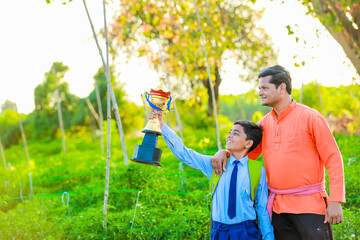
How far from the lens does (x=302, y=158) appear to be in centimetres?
237

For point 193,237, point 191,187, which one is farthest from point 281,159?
point 191,187

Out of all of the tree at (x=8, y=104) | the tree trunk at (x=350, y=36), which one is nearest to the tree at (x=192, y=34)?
the tree trunk at (x=350, y=36)

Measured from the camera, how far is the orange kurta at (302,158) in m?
2.29

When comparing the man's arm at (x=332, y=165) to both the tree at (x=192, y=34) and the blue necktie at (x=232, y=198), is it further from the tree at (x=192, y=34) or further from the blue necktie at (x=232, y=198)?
the tree at (x=192, y=34)

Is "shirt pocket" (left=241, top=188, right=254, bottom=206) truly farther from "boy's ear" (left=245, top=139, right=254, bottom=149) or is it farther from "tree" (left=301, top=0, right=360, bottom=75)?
"tree" (left=301, top=0, right=360, bottom=75)

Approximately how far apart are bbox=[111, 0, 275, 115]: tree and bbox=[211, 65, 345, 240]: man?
489 cm

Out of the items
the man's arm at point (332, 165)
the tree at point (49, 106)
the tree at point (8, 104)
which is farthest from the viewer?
the tree at point (8, 104)

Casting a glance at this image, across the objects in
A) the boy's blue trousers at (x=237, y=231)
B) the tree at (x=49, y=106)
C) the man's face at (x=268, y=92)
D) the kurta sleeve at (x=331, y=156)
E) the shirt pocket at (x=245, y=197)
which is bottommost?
the boy's blue trousers at (x=237, y=231)

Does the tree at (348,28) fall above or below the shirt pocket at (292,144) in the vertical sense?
above

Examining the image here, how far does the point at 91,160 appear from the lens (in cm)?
1007

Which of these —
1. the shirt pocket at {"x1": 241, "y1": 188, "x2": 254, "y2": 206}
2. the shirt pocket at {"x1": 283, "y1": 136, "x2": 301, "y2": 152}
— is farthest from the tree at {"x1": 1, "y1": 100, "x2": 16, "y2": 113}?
the shirt pocket at {"x1": 283, "y1": 136, "x2": 301, "y2": 152}

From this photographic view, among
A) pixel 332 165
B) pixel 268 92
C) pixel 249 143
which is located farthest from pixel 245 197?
pixel 268 92

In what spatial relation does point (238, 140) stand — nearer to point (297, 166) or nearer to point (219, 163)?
point (219, 163)

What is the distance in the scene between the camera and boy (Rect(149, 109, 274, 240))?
96.0 inches
